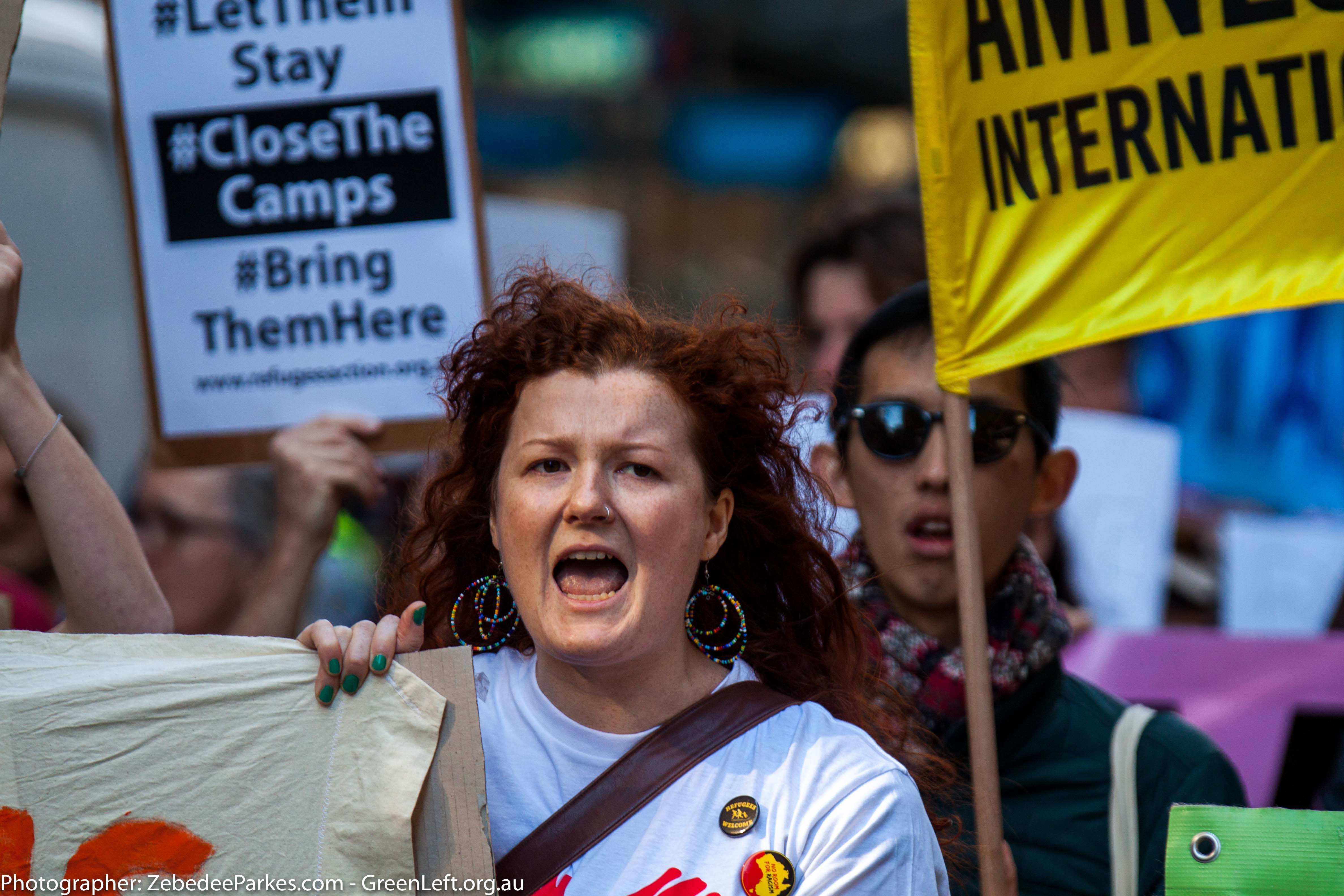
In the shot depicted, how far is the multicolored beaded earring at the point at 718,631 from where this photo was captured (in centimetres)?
228

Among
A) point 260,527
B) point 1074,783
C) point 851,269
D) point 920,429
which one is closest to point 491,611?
point 920,429

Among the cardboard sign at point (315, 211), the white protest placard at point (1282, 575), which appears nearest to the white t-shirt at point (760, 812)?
the cardboard sign at point (315, 211)

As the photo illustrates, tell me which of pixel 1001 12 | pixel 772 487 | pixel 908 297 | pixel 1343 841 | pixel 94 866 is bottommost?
pixel 1343 841

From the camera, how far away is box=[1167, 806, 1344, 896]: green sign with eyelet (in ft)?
6.84

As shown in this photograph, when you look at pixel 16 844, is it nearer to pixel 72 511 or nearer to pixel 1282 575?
pixel 72 511

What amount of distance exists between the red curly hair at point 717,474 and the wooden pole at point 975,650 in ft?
0.28

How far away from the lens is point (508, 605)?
2375 millimetres

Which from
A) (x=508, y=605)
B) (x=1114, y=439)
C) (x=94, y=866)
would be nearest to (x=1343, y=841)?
(x=508, y=605)

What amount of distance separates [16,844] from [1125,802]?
70.1 inches

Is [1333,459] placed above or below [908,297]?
below

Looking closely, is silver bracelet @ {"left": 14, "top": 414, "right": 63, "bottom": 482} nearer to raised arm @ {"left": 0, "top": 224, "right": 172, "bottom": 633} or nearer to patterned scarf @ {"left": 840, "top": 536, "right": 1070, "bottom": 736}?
raised arm @ {"left": 0, "top": 224, "right": 172, "bottom": 633}

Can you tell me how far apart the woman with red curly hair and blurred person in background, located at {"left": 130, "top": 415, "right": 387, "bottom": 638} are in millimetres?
716

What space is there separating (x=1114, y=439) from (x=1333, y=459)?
1.88 meters

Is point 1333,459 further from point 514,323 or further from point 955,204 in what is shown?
point 514,323
